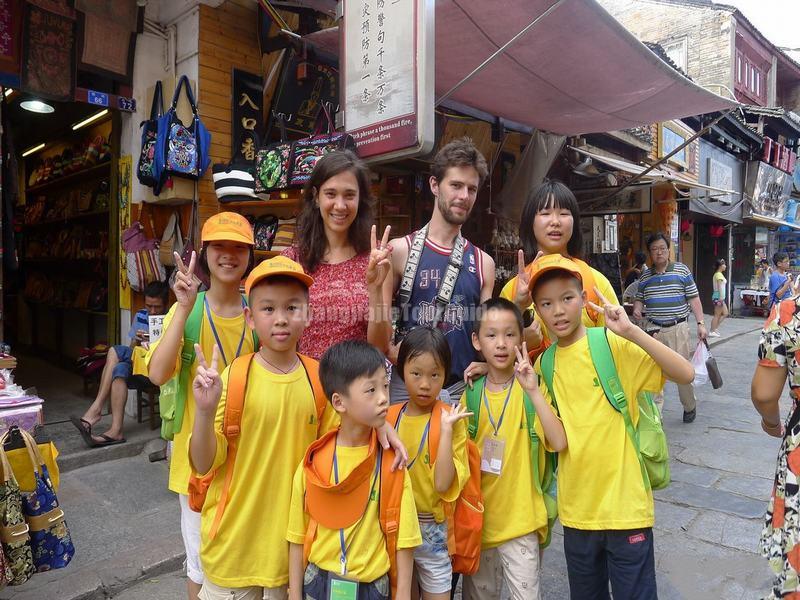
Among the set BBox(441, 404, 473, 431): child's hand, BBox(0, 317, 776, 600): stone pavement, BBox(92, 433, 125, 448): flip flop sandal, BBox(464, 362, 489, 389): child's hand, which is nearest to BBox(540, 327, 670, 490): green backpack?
BBox(464, 362, 489, 389): child's hand

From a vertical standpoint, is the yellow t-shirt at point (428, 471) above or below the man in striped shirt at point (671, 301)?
below

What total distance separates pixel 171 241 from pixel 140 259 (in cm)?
35

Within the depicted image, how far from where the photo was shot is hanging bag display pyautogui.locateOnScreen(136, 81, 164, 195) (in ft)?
16.8

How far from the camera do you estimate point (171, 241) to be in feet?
17.8

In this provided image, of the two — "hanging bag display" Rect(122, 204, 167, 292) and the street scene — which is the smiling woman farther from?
"hanging bag display" Rect(122, 204, 167, 292)

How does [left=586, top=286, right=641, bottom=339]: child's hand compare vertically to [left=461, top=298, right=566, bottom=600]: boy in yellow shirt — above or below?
above

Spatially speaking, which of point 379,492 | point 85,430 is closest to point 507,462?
point 379,492

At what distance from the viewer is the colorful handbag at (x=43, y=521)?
2.58 metres

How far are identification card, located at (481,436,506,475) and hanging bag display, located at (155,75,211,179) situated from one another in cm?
405

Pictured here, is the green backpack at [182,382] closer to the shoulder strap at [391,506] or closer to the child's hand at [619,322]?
the shoulder strap at [391,506]

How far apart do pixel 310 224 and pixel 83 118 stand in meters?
5.91

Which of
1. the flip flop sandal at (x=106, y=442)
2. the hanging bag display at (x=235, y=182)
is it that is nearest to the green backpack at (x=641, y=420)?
the hanging bag display at (x=235, y=182)

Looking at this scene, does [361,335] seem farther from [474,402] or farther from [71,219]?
[71,219]

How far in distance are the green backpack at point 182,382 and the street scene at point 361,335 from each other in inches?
0.5
